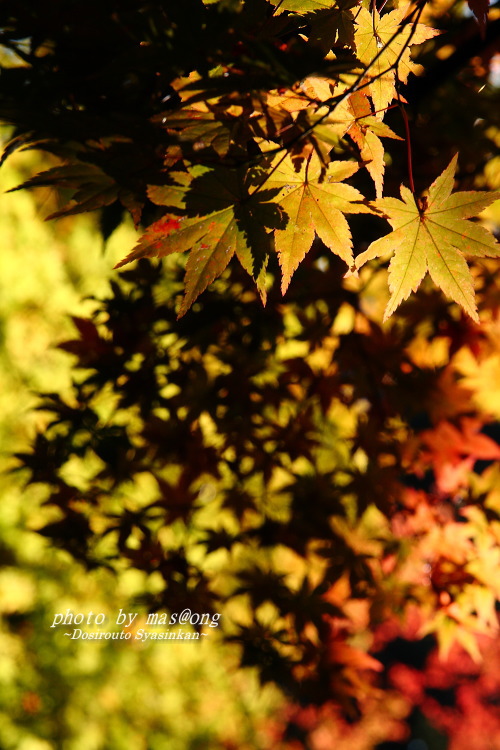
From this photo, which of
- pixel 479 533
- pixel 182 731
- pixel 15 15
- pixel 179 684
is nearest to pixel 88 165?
pixel 15 15

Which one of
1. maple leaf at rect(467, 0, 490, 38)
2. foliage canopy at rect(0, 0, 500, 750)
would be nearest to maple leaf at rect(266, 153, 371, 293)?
foliage canopy at rect(0, 0, 500, 750)

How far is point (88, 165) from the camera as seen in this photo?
0.90m

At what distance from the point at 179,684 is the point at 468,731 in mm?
5207

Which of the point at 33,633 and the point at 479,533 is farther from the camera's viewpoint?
the point at 33,633

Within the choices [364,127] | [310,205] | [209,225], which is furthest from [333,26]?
[209,225]

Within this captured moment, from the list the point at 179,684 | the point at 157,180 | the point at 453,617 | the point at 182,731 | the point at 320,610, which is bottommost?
the point at 182,731

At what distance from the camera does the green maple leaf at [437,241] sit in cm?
88

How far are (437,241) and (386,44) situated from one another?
0.35m

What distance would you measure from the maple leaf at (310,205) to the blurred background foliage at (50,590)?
3.63 meters

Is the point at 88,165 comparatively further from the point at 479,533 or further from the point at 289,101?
the point at 479,533

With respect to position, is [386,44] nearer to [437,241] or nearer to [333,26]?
[333,26]

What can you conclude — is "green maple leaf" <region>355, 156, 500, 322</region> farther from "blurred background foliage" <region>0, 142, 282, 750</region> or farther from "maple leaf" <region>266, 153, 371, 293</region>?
"blurred background foliage" <region>0, 142, 282, 750</region>

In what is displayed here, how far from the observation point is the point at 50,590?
427cm

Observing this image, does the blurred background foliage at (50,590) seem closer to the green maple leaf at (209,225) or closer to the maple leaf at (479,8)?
the green maple leaf at (209,225)
